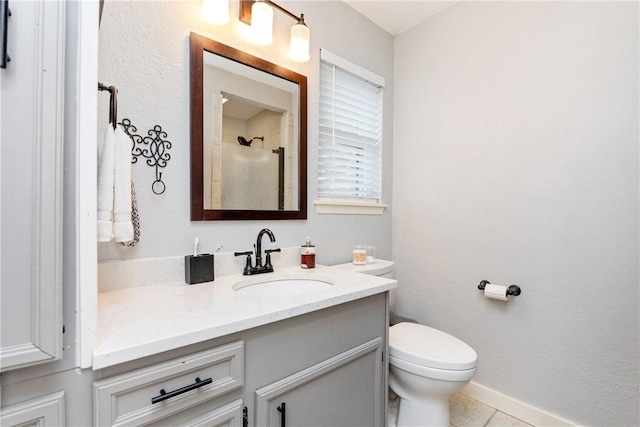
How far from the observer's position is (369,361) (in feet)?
3.79

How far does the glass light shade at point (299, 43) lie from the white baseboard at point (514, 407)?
2046mm

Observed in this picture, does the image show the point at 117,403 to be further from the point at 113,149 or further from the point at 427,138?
the point at 427,138

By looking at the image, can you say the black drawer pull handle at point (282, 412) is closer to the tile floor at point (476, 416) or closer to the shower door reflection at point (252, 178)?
the shower door reflection at point (252, 178)

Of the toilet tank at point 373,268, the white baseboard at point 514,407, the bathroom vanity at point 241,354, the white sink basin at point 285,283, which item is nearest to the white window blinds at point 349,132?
the toilet tank at point 373,268

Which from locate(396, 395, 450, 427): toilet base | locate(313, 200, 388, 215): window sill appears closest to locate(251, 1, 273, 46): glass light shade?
locate(313, 200, 388, 215): window sill

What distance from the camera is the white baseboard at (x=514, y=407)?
4.80 feet

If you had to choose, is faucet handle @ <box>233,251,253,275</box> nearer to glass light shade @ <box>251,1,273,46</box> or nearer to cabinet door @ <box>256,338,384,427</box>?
cabinet door @ <box>256,338,384,427</box>

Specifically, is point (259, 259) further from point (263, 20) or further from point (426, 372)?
point (263, 20)

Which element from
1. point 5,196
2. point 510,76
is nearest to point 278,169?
point 5,196

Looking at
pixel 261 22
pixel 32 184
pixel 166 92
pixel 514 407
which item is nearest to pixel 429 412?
pixel 514 407

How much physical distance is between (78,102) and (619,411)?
2154 mm

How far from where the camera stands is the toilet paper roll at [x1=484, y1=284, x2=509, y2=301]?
1.55 meters

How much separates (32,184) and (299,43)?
1326 mm


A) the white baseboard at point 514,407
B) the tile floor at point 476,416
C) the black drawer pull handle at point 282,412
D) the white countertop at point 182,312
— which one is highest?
the white countertop at point 182,312
